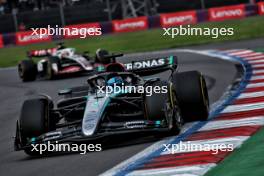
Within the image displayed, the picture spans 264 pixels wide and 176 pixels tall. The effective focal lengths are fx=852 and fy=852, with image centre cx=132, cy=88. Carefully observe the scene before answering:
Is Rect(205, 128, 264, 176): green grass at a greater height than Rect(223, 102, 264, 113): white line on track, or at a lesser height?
greater

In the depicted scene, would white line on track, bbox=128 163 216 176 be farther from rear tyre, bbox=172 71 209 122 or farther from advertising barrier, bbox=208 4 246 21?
advertising barrier, bbox=208 4 246 21

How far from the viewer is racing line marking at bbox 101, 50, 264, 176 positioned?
8.38 m

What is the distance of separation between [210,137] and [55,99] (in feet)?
29.4

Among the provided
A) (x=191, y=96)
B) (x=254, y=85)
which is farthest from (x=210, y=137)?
(x=254, y=85)

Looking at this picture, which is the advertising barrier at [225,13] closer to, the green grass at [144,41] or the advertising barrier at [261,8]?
the green grass at [144,41]

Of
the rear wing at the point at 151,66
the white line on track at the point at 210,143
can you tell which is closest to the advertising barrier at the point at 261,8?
the rear wing at the point at 151,66

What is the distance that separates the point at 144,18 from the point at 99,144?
1173 inches

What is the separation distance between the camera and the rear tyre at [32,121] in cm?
1105

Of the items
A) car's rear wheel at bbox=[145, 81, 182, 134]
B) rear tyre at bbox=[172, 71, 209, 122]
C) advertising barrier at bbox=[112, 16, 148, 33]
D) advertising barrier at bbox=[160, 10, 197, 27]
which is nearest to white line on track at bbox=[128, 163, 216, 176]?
car's rear wheel at bbox=[145, 81, 182, 134]

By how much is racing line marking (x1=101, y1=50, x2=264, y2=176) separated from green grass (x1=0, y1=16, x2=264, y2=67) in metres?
16.7

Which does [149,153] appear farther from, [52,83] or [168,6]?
[168,6]

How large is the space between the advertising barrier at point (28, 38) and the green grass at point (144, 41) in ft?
2.79

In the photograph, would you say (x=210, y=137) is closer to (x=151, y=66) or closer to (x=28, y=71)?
(x=151, y=66)

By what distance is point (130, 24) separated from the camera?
134 feet
